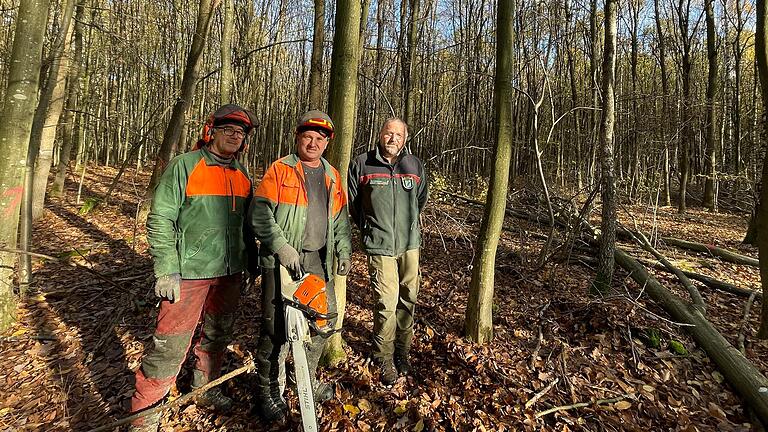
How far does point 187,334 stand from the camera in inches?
103

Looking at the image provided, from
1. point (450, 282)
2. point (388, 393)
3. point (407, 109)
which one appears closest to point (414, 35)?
point (407, 109)

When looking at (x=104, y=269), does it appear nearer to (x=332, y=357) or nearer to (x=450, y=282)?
(x=332, y=357)

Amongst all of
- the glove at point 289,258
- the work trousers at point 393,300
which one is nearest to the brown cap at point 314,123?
the glove at point 289,258

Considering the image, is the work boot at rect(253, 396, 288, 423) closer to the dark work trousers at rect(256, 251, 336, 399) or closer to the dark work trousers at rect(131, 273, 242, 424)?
the dark work trousers at rect(256, 251, 336, 399)

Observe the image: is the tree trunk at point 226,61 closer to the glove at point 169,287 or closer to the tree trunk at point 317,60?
the tree trunk at point 317,60

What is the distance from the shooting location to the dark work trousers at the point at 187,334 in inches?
98.9

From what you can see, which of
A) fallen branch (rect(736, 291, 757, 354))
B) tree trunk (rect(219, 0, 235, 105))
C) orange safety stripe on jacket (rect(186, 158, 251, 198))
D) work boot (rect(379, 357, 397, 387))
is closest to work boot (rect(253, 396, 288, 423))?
work boot (rect(379, 357, 397, 387))

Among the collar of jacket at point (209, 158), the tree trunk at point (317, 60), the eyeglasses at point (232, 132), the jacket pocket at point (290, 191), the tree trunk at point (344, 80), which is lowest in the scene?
the jacket pocket at point (290, 191)

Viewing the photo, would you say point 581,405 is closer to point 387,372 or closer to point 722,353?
point 387,372

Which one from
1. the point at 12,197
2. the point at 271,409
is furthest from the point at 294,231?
the point at 12,197

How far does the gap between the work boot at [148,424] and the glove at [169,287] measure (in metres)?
0.80

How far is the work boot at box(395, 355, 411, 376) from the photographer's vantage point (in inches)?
130

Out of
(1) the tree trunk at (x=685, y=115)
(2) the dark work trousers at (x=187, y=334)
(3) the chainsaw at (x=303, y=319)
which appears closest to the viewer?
(3) the chainsaw at (x=303, y=319)

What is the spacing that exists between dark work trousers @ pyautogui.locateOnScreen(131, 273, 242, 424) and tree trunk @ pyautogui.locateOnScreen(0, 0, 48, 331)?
8.32 ft
